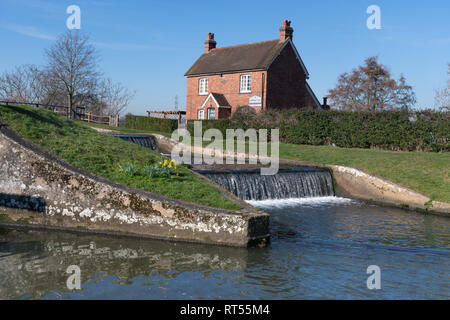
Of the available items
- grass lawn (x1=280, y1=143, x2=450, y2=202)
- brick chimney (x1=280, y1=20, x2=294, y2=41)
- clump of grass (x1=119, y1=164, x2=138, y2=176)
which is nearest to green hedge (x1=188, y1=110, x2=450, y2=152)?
grass lawn (x1=280, y1=143, x2=450, y2=202)

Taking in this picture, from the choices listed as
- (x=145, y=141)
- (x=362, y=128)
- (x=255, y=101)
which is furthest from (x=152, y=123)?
(x=362, y=128)

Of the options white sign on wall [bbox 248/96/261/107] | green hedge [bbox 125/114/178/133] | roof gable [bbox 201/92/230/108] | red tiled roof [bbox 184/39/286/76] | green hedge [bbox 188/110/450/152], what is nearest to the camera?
green hedge [bbox 188/110/450/152]

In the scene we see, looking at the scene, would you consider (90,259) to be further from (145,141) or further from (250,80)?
(250,80)

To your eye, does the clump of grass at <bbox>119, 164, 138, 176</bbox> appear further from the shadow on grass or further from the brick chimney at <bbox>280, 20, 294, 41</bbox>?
the brick chimney at <bbox>280, 20, 294, 41</bbox>

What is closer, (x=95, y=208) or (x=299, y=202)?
(x=95, y=208)

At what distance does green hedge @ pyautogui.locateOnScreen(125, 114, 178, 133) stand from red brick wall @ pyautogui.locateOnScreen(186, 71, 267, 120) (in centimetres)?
589

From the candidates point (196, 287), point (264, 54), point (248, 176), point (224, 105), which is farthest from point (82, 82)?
point (196, 287)

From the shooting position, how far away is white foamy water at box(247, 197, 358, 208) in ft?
53.7

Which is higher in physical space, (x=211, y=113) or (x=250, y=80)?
(x=250, y=80)

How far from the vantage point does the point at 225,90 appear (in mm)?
45281

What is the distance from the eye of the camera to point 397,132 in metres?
26.9

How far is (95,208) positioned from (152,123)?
30282 mm

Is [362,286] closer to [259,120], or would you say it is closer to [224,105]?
[259,120]

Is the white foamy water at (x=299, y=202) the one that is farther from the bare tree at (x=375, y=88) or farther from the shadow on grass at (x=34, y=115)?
the bare tree at (x=375, y=88)
